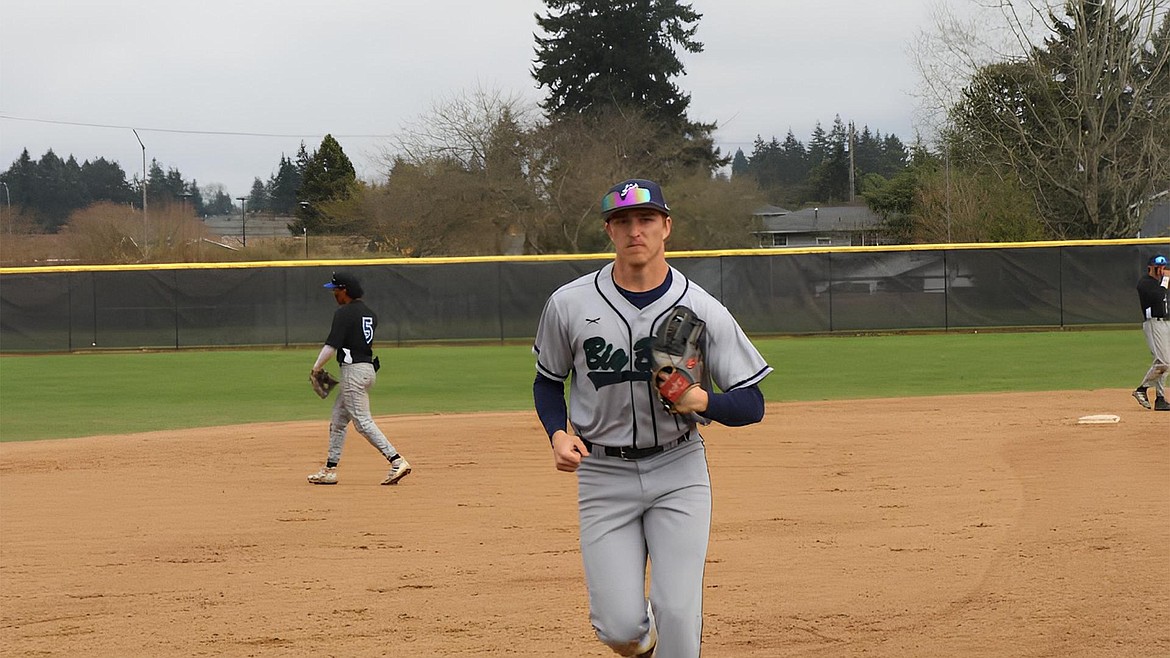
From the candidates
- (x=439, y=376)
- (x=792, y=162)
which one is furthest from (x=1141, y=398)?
(x=792, y=162)

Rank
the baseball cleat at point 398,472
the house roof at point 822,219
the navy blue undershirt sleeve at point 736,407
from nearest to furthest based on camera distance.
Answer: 1. the navy blue undershirt sleeve at point 736,407
2. the baseball cleat at point 398,472
3. the house roof at point 822,219

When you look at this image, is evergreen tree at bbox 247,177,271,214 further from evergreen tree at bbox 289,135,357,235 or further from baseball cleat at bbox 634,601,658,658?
baseball cleat at bbox 634,601,658,658

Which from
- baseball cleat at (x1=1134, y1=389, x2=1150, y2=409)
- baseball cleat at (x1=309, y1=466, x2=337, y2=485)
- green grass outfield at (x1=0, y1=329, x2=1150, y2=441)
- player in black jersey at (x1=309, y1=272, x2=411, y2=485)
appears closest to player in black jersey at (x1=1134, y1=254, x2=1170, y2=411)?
baseball cleat at (x1=1134, y1=389, x2=1150, y2=409)

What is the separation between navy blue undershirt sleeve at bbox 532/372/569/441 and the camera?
4359mm

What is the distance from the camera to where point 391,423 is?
52.0 feet

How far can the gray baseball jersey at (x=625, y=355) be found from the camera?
4137 millimetres

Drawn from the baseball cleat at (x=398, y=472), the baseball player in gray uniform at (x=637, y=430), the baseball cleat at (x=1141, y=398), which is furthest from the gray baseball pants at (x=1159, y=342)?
the baseball player in gray uniform at (x=637, y=430)

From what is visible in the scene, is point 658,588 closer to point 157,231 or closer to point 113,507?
point 113,507

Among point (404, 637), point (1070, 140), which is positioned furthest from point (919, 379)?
point (1070, 140)

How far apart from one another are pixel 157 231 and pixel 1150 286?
43.8 metres

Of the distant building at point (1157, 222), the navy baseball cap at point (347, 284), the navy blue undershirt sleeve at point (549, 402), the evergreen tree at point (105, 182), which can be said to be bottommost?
the navy blue undershirt sleeve at point (549, 402)

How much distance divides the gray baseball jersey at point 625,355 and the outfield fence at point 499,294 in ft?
89.1

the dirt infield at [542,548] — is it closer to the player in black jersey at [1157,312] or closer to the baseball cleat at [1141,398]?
the player in black jersey at [1157,312]

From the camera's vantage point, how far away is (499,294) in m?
32.1
